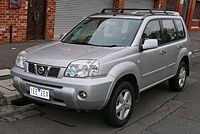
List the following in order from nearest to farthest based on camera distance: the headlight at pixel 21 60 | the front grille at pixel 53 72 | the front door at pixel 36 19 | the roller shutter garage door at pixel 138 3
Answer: the front grille at pixel 53 72 → the headlight at pixel 21 60 → the front door at pixel 36 19 → the roller shutter garage door at pixel 138 3

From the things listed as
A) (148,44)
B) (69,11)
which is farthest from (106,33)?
(69,11)

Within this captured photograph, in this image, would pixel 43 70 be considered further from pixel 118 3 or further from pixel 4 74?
pixel 118 3

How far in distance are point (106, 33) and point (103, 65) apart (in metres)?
1.16

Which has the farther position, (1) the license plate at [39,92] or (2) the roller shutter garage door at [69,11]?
(2) the roller shutter garage door at [69,11]

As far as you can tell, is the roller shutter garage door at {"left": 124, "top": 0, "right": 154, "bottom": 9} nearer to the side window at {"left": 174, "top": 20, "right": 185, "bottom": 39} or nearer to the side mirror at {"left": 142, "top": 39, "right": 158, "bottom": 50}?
the side window at {"left": 174, "top": 20, "right": 185, "bottom": 39}

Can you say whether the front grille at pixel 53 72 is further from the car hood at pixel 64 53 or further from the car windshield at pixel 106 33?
the car windshield at pixel 106 33

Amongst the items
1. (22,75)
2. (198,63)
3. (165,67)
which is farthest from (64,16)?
(22,75)

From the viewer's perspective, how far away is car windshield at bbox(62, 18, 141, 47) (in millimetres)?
4727

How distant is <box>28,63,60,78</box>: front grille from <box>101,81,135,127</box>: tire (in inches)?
34.2

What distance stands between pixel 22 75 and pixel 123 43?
5.43 ft

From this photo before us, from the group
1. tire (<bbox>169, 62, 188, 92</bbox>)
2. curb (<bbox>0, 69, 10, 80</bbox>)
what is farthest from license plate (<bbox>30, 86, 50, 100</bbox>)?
tire (<bbox>169, 62, 188, 92</bbox>)

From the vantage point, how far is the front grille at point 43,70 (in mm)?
3936

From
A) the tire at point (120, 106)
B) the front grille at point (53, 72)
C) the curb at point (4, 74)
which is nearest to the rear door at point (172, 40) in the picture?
the tire at point (120, 106)

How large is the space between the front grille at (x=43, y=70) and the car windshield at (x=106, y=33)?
1016 mm
